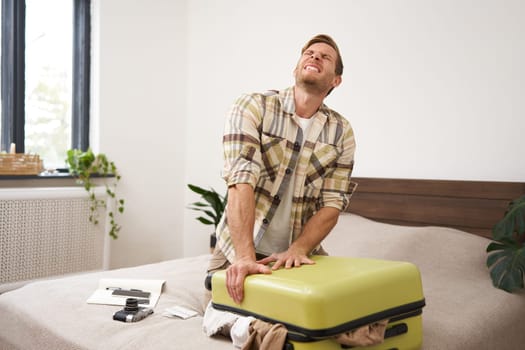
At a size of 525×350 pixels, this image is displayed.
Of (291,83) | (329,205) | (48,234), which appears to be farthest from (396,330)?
(48,234)

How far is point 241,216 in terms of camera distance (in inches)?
61.4

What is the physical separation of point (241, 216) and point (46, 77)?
2.44 m

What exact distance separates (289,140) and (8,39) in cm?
233

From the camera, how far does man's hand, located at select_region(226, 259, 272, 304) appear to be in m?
Result: 1.37

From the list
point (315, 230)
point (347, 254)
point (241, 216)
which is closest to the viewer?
point (241, 216)

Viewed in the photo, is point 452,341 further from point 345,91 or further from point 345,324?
point 345,91

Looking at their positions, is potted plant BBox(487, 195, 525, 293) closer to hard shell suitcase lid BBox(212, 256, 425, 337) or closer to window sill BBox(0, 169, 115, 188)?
hard shell suitcase lid BBox(212, 256, 425, 337)

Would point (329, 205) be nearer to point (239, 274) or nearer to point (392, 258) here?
point (239, 274)

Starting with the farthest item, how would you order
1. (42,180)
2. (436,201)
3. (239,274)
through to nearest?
(42,180) → (436,201) → (239,274)

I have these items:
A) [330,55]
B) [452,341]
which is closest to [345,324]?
[452,341]

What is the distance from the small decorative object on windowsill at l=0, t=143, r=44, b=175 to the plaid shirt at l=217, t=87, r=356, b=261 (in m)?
1.91


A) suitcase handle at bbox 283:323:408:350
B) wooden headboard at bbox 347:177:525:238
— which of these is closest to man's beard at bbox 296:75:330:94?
suitcase handle at bbox 283:323:408:350

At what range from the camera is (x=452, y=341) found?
157cm

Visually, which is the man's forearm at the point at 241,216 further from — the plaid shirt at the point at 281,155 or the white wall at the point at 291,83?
the white wall at the point at 291,83
